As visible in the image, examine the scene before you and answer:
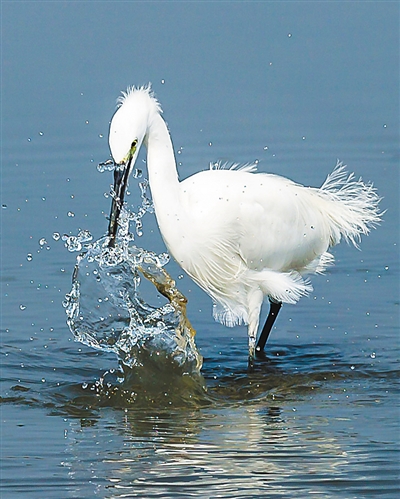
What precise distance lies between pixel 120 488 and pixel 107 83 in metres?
7.41

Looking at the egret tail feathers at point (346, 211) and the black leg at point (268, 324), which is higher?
the egret tail feathers at point (346, 211)

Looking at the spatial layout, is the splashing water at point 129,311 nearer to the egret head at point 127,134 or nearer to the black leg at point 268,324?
the egret head at point 127,134

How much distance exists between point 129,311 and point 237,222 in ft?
2.92

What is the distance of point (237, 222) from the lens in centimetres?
673

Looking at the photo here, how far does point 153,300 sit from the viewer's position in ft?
26.6

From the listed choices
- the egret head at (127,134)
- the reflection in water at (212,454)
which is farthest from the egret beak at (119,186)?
the reflection in water at (212,454)

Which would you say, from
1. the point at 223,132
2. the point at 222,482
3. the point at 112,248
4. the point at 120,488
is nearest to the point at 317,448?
the point at 222,482

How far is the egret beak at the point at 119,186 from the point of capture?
18.8 feet

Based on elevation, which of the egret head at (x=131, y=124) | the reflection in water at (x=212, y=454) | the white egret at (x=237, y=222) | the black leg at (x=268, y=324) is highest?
the egret head at (x=131, y=124)

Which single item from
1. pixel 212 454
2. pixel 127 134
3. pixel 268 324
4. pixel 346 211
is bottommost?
pixel 212 454

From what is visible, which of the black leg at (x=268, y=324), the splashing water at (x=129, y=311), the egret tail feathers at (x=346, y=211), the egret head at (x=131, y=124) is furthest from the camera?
the egret tail feathers at (x=346, y=211)

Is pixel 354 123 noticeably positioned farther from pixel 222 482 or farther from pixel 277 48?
pixel 222 482

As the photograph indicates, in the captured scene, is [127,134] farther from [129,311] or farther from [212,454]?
[212,454]

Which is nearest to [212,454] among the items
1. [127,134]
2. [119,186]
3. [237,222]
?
[119,186]
